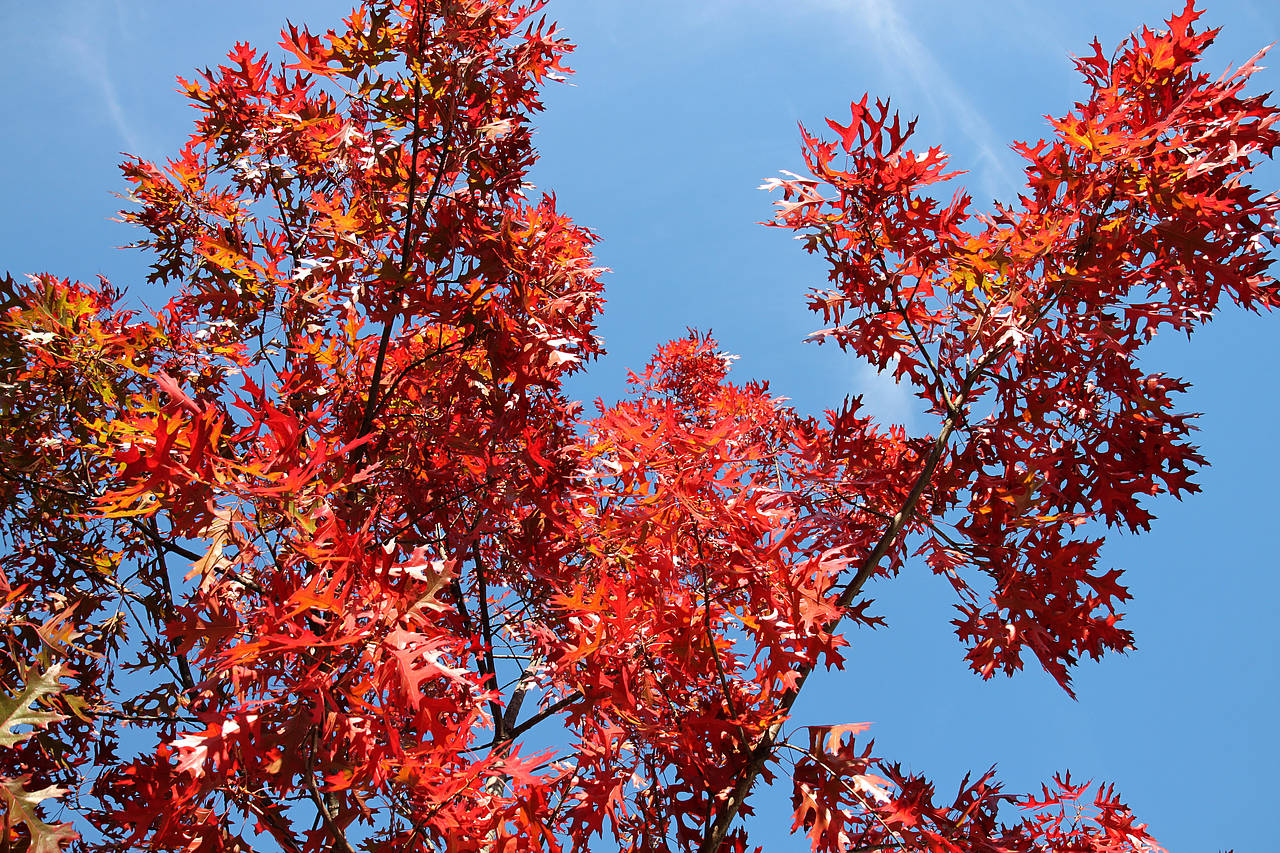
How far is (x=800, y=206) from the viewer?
4020mm

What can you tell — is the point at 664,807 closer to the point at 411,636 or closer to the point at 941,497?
the point at 411,636

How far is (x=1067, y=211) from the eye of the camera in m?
3.85

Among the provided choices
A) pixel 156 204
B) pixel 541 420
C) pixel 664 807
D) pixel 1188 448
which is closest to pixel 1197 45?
pixel 1188 448

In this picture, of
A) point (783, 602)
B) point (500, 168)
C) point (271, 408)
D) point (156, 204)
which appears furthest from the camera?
point (156, 204)

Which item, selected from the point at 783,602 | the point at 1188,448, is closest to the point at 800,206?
the point at 783,602

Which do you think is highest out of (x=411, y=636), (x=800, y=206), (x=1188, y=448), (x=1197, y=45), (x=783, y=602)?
(x=1197, y=45)

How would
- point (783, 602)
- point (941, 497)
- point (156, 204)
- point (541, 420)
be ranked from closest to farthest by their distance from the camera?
point (783, 602), point (941, 497), point (541, 420), point (156, 204)

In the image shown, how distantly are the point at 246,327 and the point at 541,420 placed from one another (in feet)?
7.35

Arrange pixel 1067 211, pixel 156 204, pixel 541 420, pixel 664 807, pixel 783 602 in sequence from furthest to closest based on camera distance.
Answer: pixel 156 204 → pixel 541 420 → pixel 1067 211 → pixel 664 807 → pixel 783 602

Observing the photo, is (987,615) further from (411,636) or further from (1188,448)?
(411,636)

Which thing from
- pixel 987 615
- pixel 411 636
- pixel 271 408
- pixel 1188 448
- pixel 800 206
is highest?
pixel 800 206

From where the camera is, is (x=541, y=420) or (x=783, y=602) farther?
(x=541, y=420)

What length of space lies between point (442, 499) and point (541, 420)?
2.80 ft

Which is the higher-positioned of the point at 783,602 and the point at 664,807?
the point at 783,602
